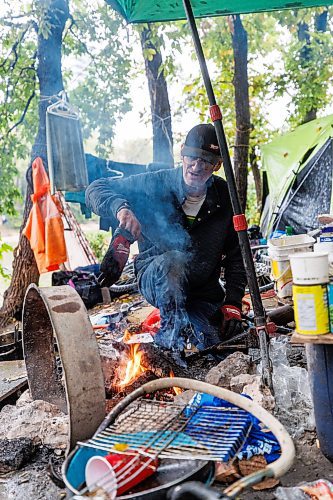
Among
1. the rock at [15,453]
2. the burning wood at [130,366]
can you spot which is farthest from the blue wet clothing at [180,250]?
the rock at [15,453]

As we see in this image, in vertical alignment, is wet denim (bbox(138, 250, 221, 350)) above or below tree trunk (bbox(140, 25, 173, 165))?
below

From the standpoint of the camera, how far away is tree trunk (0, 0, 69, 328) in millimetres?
7453

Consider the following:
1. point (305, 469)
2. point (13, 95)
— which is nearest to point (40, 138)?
point (13, 95)

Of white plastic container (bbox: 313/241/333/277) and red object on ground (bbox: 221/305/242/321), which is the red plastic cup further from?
red object on ground (bbox: 221/305/242/321)

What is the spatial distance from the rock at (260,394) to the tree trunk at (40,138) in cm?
512

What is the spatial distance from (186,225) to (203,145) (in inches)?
31.7

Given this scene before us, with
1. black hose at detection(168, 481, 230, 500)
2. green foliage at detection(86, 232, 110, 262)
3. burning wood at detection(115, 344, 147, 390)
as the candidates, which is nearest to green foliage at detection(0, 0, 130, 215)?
green foliage at detection(86, 232, 110, 262)

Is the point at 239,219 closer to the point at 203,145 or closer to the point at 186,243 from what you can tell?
the point at 203,145

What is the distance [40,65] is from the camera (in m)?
7.81

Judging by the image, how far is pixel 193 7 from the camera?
14.9 ft

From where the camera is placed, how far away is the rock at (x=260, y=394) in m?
2.74

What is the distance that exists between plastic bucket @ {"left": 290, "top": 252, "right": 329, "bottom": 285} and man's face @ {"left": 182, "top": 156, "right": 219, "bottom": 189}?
198 centimetres

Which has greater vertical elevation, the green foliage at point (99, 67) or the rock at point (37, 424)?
the green foliage at point (99, 67)

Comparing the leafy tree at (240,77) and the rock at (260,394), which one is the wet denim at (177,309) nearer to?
the rock at (260,394)
